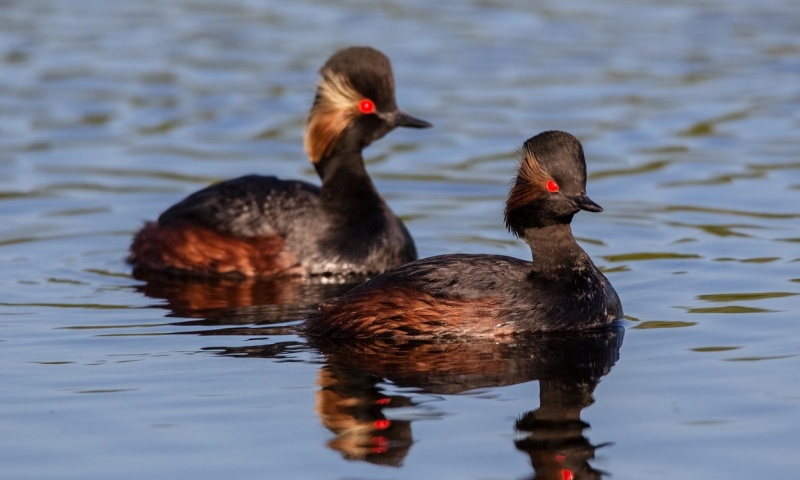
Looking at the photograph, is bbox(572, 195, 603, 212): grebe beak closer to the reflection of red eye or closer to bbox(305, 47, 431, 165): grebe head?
bbox(305, 47, 431, 165): grebe head

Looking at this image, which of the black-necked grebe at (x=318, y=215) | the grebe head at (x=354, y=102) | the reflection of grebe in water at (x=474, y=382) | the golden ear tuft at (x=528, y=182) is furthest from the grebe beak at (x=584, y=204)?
the grebe head at (x=354, y=102)

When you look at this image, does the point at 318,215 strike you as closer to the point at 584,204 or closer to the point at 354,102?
the point at 354,102

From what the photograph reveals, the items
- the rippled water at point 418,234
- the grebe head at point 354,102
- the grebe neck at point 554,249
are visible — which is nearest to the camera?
the rippled water at point 418,234

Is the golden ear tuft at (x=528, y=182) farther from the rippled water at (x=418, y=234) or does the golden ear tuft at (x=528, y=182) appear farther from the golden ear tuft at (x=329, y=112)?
the golden ear tuft at (x=329, y=112)

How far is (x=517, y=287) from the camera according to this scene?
9672 mm

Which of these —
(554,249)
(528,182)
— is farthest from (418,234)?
(528,182)

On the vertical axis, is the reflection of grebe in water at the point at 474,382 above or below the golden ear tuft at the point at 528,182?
below

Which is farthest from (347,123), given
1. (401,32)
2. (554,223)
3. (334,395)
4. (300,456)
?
(401,32)

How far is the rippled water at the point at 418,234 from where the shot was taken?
7.47m

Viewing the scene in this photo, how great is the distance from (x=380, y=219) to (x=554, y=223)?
2.92m

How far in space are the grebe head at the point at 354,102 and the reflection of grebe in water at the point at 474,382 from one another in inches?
145

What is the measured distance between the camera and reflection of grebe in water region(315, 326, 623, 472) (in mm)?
7297

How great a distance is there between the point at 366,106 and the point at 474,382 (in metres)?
4.77

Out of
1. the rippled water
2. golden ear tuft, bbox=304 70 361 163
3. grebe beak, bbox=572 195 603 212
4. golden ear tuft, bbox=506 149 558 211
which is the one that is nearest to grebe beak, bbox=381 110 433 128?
golden ear tuft, bbox=304 70 361 163
